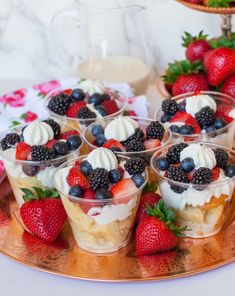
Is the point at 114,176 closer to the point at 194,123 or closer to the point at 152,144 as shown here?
the point at 152,144

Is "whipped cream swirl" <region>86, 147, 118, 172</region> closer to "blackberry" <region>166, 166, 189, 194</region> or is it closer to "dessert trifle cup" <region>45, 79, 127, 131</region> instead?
"blackberry" <region>166, 166, 189, 194</region>

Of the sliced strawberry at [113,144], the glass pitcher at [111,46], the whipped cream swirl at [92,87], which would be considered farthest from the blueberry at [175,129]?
the glass pitcher at [111,46]

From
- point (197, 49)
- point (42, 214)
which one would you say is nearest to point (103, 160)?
point (42, 214)

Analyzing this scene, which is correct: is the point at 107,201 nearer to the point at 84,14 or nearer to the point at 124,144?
the point at 124,144

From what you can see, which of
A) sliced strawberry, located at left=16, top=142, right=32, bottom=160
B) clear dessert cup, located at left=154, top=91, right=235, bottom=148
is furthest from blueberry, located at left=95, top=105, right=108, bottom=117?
sliced strawberry, located at left=16, top=142, right=32, bottom=160

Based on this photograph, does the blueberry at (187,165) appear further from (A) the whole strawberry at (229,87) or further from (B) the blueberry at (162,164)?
(A) the whole strawberry at (229,87)

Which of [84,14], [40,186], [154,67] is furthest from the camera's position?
[154,67]

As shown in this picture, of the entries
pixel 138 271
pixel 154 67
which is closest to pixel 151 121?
pixel 138 271
